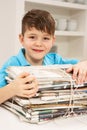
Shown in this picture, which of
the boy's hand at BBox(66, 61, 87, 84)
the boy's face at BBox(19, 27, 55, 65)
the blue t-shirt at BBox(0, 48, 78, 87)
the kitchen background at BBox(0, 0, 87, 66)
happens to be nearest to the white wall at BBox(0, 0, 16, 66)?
the kitchen background at BBox(0, 0, 87, 66)

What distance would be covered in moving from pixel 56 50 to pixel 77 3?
63 centimetres

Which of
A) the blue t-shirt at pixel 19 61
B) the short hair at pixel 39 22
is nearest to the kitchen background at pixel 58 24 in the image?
the blue t-shirt at pixel 19 61

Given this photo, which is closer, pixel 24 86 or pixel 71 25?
pixel 24 86

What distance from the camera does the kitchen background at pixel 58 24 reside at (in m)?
2.41

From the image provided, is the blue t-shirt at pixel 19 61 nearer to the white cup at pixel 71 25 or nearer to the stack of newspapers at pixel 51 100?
the stack of newspapers at pixel 51 100

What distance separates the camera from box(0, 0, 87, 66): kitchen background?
2410 mm

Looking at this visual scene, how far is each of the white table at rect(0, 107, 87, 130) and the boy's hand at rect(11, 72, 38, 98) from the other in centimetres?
8

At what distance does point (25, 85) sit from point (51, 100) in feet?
0.31

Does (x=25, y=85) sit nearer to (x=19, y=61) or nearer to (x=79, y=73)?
(x=79, y=73)

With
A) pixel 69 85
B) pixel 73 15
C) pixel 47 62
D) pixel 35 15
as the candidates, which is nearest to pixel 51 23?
pixel 35 15

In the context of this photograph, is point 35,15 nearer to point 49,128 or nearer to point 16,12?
point 49,128

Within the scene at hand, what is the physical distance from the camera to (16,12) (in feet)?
7.89

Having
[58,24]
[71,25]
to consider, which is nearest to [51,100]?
[58,24]

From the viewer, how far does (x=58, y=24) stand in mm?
2789
